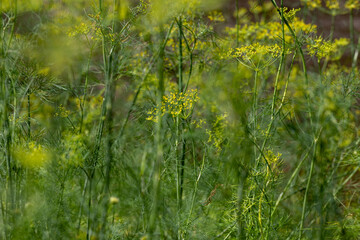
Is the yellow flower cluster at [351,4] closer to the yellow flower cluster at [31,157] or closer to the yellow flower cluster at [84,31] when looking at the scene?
the yellow flower cluster at [84,31]

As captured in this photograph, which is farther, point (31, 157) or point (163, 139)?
point (163, 139)

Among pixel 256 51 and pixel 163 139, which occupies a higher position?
pixel 256 51

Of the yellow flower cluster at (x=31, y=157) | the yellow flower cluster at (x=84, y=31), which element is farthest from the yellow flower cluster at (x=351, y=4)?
the yellow flower cluster at (x=31, y=157)

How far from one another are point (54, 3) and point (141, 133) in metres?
0.51

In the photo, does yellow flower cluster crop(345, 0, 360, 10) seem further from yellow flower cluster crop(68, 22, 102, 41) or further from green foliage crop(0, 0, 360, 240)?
yellow flower cluster crop(68, 22, 102, 41)

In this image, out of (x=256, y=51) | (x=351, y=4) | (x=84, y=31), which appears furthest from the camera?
(x=351, y=4)

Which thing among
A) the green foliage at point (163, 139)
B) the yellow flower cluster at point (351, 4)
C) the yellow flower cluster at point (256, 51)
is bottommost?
the green foliage at point (163, 139)

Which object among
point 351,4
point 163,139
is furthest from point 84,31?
point 351,4

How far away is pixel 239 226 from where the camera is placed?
1091 millimetres

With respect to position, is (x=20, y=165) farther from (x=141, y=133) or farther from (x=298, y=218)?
(x=298, y=218)

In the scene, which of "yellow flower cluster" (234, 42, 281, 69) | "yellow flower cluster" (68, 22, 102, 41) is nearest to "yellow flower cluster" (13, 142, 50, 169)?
"yellow flower cluster" (68, 22, 102, 41)

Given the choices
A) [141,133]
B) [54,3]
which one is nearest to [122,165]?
[141,133]

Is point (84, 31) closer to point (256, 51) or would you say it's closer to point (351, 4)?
point (256, 51)

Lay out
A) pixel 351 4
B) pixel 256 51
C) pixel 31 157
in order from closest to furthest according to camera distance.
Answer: pixel 31 157 < pixel 256 51 < pixel 351 4
